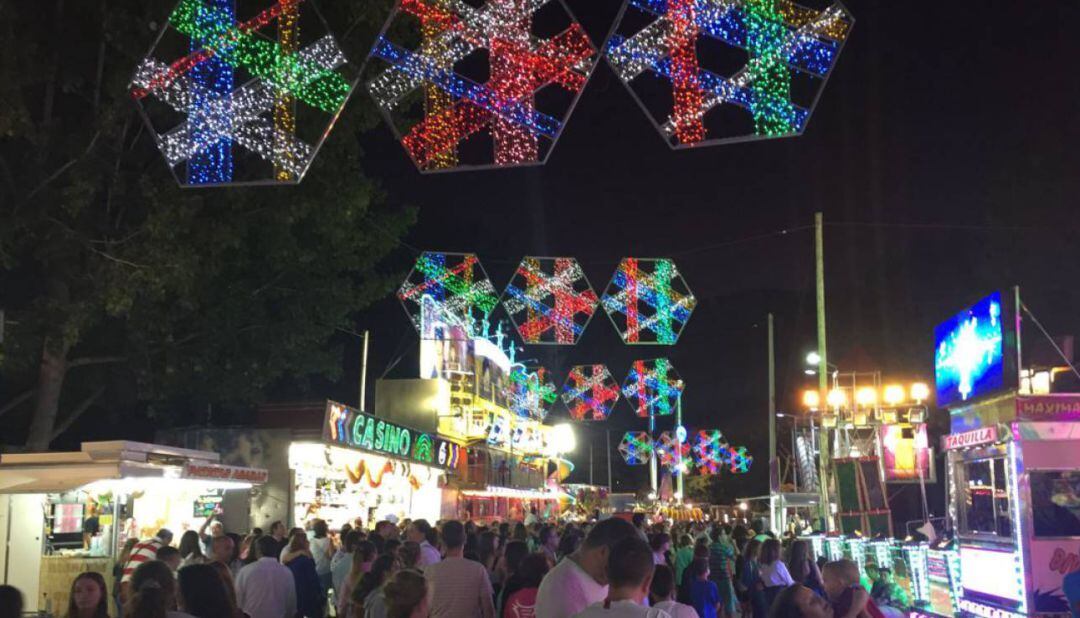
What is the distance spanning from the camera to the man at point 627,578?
4195mm

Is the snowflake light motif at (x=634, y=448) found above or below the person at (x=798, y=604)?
above

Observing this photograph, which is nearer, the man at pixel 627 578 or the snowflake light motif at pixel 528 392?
the man at pixel 627 578

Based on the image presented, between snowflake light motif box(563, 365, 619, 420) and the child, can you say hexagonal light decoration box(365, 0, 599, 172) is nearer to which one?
the child

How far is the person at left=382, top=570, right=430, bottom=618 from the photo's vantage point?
5.08 meters

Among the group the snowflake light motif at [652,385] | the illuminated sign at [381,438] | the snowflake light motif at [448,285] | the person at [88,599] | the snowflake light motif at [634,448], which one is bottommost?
the person at [88,599]

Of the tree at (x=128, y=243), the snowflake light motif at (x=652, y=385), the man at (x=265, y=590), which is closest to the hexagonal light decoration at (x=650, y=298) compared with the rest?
the tree at (x=128, y=243)

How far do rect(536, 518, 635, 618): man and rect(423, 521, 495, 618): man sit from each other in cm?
187

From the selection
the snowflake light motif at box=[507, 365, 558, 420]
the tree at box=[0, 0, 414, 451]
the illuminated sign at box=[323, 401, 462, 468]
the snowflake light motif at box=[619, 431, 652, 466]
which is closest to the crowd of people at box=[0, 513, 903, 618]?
the tree at box=[0, 0, 414, 451]

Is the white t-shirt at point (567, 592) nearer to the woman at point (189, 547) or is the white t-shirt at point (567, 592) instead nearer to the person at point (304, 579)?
the person at point (304, 579)

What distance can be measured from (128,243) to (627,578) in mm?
15614

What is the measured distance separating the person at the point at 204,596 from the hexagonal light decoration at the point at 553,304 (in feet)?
64.9

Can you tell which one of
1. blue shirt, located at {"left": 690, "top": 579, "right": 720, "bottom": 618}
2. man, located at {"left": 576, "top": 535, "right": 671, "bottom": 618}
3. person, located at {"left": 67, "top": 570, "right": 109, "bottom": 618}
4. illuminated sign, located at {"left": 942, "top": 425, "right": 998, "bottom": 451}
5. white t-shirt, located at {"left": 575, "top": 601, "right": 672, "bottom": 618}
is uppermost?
illuminated sign, located at {"left": 942, "top": 425, "right": 998, "bottom": 451}

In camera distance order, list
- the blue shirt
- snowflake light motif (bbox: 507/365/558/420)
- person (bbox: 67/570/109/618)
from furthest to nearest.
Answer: snowflake light motif (bbox: 507/365/558/420) → the blue shirt → person (bbox: 67/570/109/618)

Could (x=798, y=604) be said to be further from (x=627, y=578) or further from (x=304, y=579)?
(x=304, y=579)
